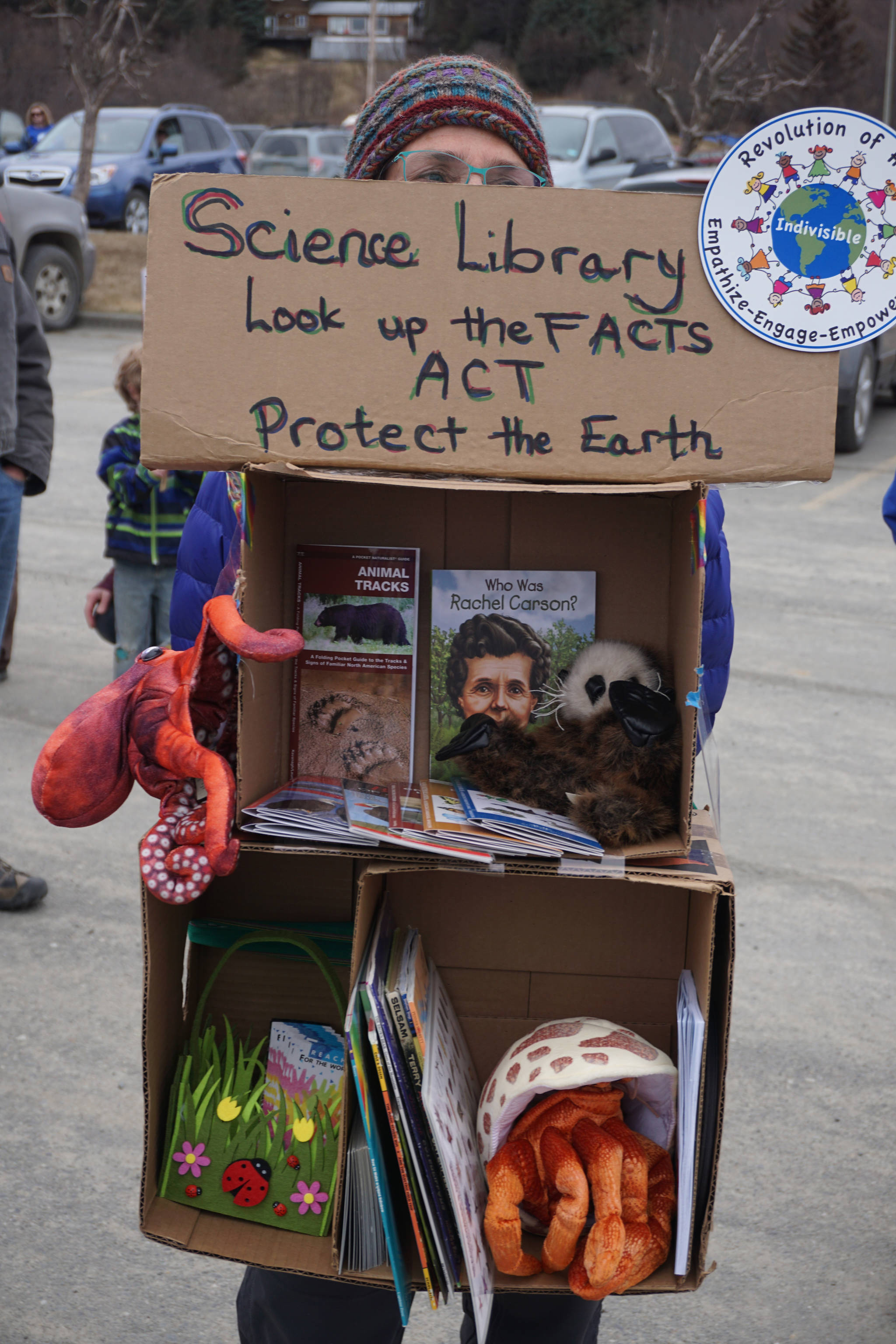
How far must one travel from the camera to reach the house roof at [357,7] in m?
43.2

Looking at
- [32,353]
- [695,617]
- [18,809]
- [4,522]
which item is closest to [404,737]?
[695,617]

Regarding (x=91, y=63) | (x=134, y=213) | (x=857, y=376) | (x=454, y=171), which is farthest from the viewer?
(x=91, y=63)

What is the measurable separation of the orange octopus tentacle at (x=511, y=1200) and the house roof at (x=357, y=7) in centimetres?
4710

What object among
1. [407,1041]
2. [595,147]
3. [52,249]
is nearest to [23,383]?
[407,1041]

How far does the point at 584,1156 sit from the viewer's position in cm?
130

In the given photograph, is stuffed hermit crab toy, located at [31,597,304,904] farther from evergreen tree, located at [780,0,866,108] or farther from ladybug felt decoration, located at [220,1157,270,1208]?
evergreen tree, located at [780,0,866,108]

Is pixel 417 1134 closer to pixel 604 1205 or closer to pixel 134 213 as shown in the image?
pixel 604 1205

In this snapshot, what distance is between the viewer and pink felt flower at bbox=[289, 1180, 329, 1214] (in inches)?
55.9

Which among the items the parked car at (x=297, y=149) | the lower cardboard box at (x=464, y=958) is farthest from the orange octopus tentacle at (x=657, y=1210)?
the parked car at (x=297, y=149)

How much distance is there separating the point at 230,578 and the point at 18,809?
3.15 meters

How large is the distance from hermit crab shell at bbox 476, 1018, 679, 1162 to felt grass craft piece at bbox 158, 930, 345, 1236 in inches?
7.5

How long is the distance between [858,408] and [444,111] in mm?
8574

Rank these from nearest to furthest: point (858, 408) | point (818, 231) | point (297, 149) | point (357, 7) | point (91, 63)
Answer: point (818, 231) → point (858, 408) → point (91, 63) → point (297, 149) → point (357, 7)

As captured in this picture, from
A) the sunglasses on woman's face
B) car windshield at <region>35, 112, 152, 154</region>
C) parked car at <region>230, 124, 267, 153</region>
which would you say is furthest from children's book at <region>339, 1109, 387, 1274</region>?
parked car at <region>230, 124, 267, 153</region>
